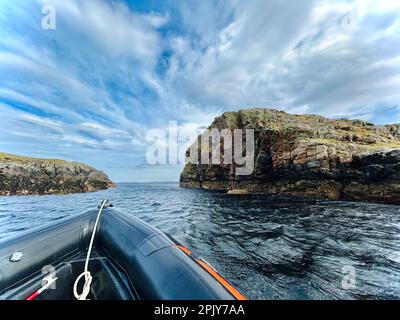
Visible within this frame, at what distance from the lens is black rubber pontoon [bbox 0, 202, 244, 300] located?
179 cm

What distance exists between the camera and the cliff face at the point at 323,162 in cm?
1870

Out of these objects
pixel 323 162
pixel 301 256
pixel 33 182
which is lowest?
pixel 33 182

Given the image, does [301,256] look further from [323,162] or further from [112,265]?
[323,162]

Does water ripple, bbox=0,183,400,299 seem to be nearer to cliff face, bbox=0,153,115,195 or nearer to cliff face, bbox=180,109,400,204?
cliff face, bbox=180,109,400,204

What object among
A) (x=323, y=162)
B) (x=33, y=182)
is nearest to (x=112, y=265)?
(x=323, y=162)

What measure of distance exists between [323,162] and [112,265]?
90.7ft

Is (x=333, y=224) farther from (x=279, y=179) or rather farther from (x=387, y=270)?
(x=279, y=179)

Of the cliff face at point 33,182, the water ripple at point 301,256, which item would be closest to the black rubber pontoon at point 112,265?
the water ripple at point 301,256

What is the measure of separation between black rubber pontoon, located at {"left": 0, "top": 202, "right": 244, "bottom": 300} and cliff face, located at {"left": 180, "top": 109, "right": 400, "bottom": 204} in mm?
24651

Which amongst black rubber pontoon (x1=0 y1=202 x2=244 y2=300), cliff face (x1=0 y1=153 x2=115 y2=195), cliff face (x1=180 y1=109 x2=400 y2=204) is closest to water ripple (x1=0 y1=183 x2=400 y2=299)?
black rubber pontoon (x1=0 y1=202 x2=244 y2=300)

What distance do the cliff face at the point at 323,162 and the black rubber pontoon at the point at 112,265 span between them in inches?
971

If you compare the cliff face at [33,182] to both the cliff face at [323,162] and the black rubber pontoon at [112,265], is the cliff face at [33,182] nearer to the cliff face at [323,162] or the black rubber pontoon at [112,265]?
the black rubber pontoon at [112,265]

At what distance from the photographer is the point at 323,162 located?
2358 centimetres
